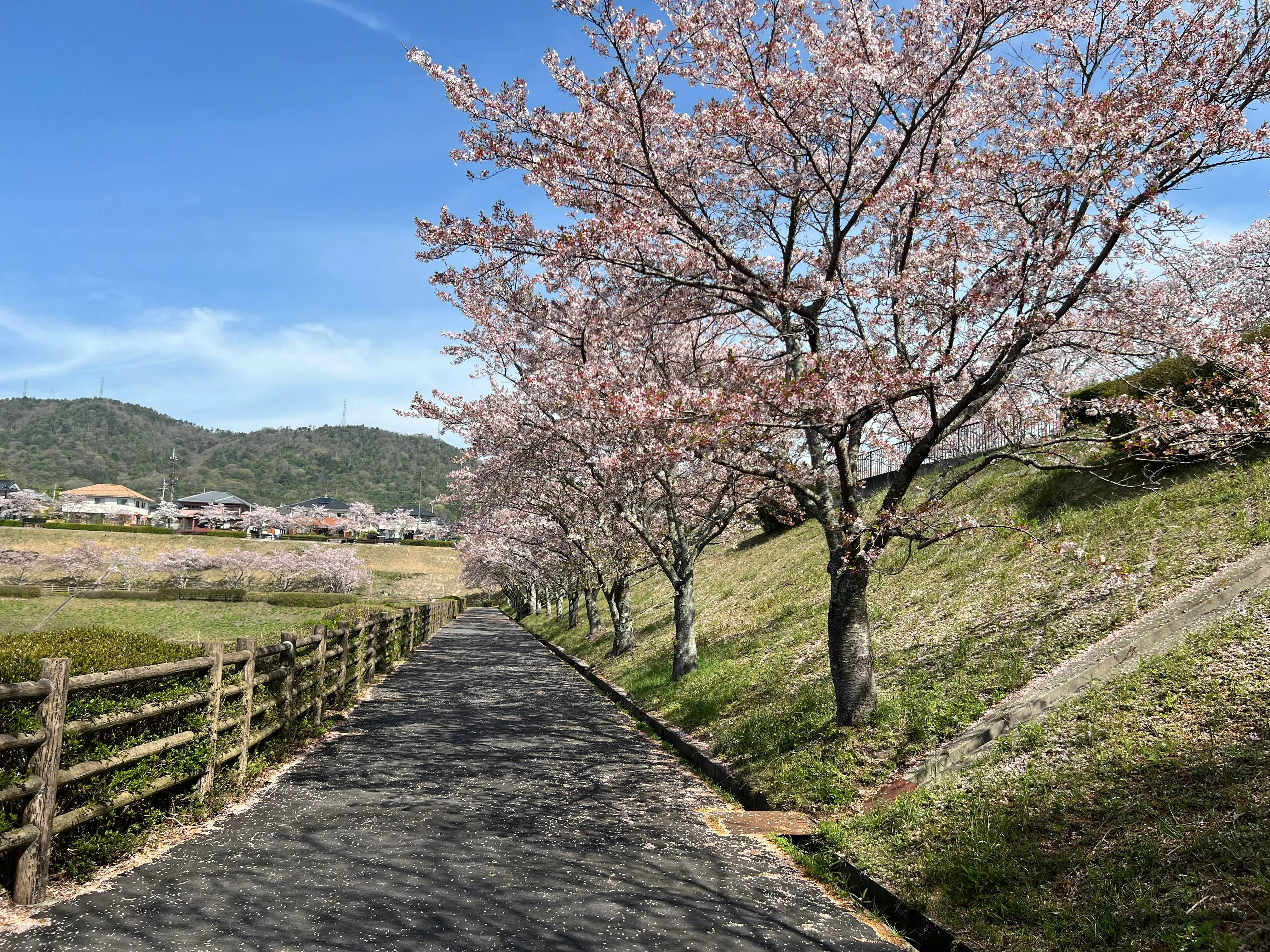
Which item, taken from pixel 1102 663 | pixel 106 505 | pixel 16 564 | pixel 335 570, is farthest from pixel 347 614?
pixel 106 505

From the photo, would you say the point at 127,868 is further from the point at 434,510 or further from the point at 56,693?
the point at 434,510

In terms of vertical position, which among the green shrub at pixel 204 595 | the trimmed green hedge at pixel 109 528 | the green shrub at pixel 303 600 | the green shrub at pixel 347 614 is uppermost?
the trimmed green hedge at pixel 109 528

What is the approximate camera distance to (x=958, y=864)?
16.3 feet

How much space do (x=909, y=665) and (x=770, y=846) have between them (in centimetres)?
373

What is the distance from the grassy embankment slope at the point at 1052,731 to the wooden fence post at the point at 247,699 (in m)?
4.95

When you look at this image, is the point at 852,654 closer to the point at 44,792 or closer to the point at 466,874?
the point at 466,874

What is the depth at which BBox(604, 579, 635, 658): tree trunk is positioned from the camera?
2084cm

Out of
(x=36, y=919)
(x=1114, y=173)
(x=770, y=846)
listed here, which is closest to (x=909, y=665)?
(x=770, y=846)

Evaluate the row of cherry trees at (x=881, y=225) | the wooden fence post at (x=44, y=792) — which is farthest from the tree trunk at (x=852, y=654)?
the wooden fence post at (x=44, y=792)

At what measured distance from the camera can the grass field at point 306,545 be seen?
78375 millimetres

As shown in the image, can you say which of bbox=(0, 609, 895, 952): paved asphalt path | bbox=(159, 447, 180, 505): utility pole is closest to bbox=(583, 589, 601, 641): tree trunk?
bbox=(0, 609, 895, 952): paved asphalt path

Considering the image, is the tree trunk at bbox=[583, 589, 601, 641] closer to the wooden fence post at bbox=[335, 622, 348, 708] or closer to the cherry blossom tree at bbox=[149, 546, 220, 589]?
the wooden fence post at bbox=[335, 622, 348, 708]

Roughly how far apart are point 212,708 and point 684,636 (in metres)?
8.99

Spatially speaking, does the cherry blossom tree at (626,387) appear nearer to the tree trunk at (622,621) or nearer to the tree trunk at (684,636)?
the tree trunk at (684,636)
